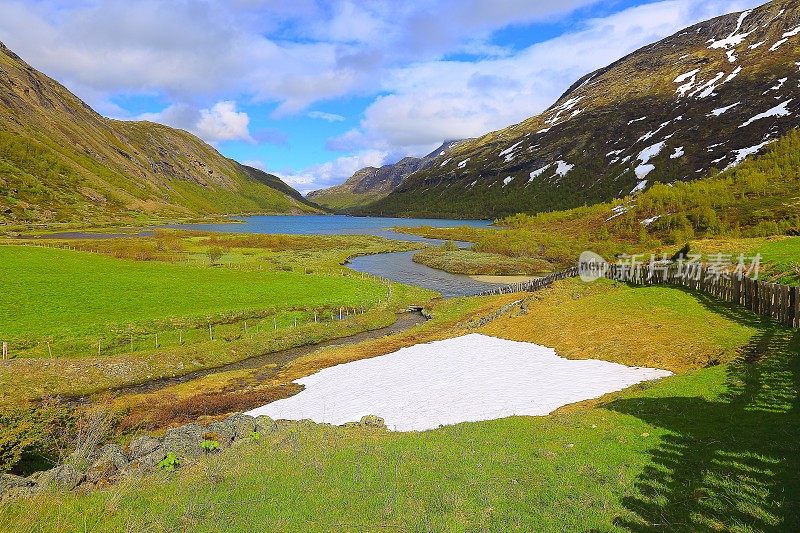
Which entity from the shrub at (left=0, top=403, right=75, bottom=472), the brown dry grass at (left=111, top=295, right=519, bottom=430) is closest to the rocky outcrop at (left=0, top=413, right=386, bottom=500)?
the shrub at (left=0, top=403, right=75, bottom=472)

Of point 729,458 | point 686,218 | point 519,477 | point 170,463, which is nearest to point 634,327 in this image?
point 729,458

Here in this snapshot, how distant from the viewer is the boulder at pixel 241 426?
16.9m

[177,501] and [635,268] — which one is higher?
[635,268]

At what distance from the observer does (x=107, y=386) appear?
3120 centimetres

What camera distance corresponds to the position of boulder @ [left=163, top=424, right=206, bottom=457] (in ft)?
49.5

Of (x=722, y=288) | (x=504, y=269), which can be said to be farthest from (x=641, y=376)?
(x=504, y=269)

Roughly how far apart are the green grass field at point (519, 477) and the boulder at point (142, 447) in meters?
3.73

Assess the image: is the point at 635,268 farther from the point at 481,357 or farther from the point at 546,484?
the point at 546,484

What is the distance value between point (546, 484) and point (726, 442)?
16.2ft

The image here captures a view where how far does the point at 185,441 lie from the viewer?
53.3 feet

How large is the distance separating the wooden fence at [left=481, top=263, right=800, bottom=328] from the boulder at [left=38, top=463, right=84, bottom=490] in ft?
94.0

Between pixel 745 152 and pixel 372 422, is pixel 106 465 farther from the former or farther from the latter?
pixel 745 152

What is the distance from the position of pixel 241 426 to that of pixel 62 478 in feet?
20.9

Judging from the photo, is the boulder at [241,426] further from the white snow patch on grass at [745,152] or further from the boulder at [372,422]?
the white snow patch on grass at [745,152]
